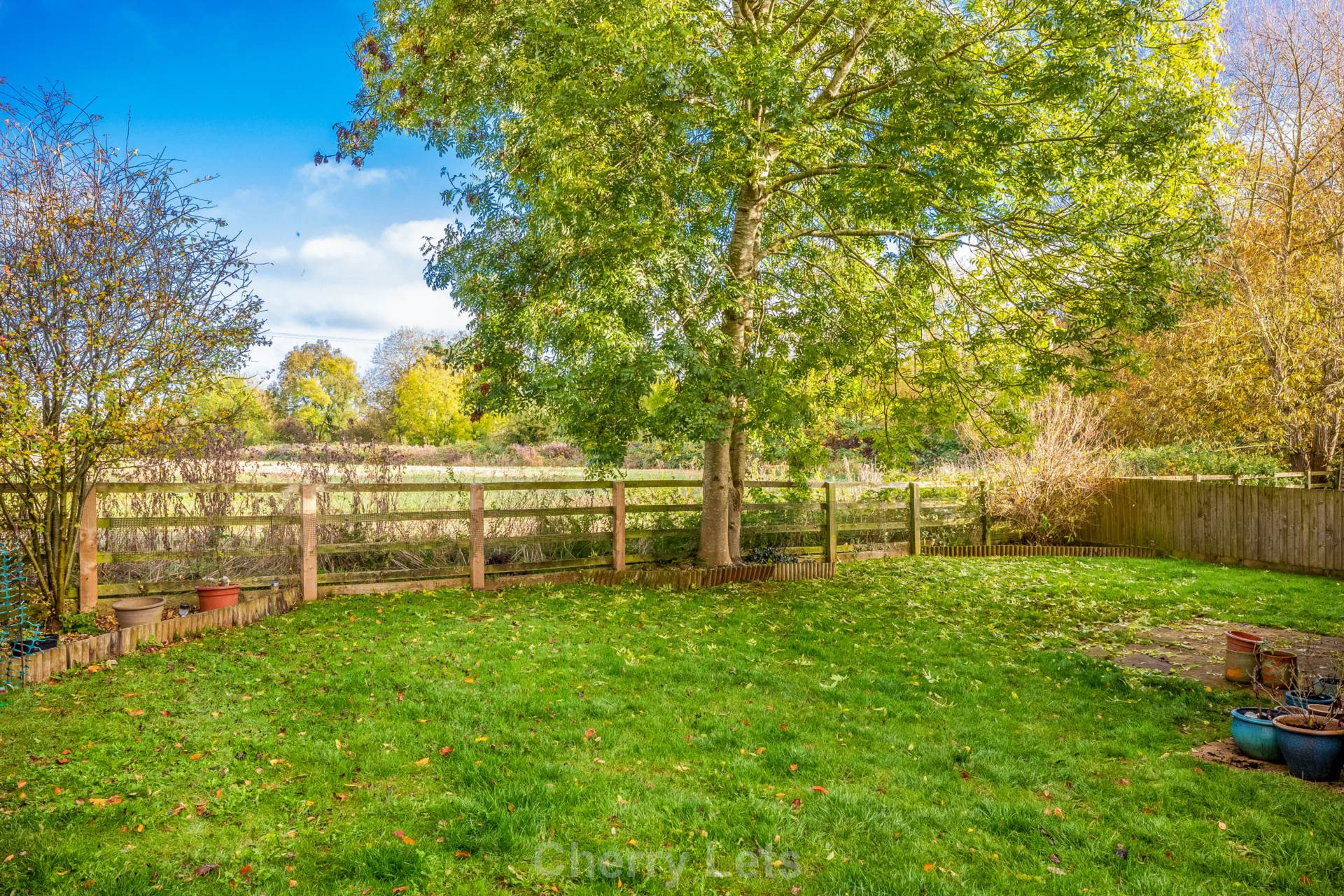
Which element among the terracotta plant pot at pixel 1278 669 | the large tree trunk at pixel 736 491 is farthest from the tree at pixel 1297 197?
the terracotta plant pot at pixel 1278 669

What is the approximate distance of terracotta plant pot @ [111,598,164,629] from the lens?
6105 millimetres

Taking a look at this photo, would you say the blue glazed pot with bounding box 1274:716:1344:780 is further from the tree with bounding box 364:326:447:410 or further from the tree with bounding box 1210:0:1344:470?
the tree with bounding box 364:326:447:410

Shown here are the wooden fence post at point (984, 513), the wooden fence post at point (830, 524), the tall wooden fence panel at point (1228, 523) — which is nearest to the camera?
the tall wooden fence panel at point (1228, 523)

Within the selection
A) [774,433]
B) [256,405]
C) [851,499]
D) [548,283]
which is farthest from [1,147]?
Result: [851,499]

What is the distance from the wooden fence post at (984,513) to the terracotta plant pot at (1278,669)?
313 inches

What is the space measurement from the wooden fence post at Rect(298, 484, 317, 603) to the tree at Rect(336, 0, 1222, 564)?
7.64 feet

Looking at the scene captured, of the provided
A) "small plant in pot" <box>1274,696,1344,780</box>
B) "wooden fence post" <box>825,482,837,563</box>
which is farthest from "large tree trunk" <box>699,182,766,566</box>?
"small plant in pot" <box>1274,696,1344,780</box>

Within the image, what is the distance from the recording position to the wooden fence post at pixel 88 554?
6594 mm

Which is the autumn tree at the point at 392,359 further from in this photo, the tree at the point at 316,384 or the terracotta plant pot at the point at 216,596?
the terracotta plant pot at the point at 216,596

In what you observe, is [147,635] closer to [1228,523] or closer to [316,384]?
[1228,523]

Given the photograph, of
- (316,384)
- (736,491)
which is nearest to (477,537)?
(736,491)

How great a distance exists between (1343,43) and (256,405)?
18364mm

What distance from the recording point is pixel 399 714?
4.39 metres

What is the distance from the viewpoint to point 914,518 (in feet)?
41.0
